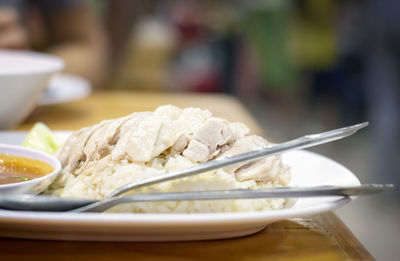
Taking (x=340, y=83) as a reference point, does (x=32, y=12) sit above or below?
above

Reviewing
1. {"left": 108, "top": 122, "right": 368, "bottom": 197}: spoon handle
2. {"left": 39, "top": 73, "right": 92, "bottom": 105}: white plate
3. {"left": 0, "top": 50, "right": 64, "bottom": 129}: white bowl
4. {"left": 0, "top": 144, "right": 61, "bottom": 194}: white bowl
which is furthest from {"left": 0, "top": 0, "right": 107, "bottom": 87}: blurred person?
{"left": 108, "top": 122, "right": 368, "bottom": 197}: spoon handle

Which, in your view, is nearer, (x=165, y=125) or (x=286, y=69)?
(x=165, y=125)

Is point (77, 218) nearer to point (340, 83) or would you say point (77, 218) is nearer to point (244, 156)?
point (244, 156)

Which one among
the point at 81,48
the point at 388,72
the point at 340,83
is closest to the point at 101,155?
the point at 81,48

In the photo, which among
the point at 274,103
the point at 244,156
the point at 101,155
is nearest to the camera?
the point at 244,156

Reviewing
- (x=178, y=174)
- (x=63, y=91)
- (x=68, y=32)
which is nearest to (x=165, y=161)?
(x=178, y=174)

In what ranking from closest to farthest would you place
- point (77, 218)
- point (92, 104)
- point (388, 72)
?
point (77, 218) → point (92, 104) → point (388, 72)

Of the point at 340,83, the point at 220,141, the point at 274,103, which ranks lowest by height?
the point at 274,103

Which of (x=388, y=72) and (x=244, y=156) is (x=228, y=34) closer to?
(x=388, y=72)
